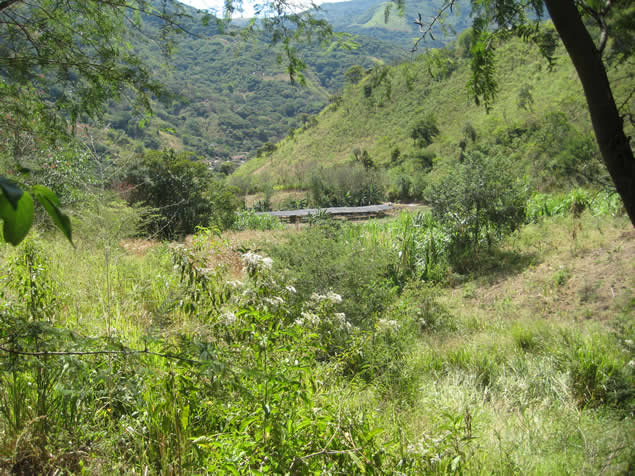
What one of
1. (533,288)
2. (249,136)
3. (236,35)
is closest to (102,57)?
(236,35)

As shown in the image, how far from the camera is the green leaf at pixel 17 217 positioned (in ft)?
1.74

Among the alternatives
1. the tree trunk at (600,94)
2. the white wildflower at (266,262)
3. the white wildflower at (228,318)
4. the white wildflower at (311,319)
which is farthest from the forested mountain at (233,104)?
the tree trunk at (600,94)

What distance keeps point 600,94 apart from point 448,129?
37280mm

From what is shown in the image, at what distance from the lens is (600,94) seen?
1.96 m

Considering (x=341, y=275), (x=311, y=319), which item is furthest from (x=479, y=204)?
→ (x=311, y=319)

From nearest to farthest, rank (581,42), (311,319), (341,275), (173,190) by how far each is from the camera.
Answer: (581,42), (311,319), (341,275), (173,190)

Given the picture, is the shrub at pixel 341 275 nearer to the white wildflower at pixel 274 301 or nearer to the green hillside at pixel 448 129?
the white wildflower at pixel 274 301

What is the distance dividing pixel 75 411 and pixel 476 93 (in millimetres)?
3451

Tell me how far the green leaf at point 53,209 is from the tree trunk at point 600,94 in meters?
2.40

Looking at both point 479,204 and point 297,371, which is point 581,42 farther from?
point 479,204

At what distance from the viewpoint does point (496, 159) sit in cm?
879

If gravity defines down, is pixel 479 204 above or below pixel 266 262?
above

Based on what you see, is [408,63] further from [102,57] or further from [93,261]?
[93,261]

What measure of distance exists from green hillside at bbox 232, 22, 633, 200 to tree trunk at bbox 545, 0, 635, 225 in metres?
1.13
